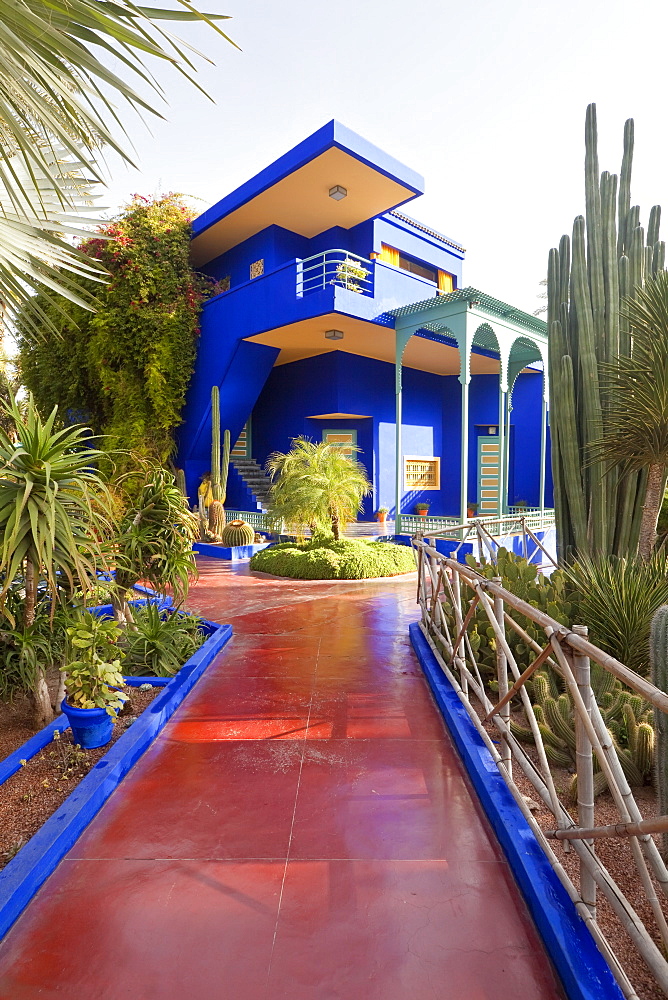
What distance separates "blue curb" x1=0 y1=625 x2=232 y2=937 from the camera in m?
2.21

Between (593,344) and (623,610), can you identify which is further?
(593,344)

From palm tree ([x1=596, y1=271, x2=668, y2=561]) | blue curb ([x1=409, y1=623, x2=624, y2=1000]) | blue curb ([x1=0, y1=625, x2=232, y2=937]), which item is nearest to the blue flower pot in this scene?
blue curb ([x1=0, y1=625, x2=232, y2=937])

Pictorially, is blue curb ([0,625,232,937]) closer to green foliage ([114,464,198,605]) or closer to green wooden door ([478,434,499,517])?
green foliage ([114,464,198,605])

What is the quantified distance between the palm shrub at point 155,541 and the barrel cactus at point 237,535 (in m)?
6.93

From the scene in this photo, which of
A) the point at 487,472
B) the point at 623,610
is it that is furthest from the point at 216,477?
the point at 623,610

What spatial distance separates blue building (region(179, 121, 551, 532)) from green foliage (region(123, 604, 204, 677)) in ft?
→ 23.0

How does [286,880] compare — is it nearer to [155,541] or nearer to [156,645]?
[156,645]

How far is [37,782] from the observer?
3.10 m

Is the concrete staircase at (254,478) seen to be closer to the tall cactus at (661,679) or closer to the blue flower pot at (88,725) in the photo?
the blue flower pot at (88,725)

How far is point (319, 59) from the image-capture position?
228 inches

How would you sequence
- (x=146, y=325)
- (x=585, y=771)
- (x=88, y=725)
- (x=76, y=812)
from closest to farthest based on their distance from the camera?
(x=585, y=771) → (x=76, y=812) → (x=88, y=725) → (x=146, y=325)

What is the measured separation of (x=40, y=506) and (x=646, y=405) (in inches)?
218

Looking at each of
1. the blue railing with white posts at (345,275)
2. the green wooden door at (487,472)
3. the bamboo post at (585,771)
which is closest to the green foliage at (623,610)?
the bamboo post at (585,771)

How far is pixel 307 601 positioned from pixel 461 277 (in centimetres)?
1431
